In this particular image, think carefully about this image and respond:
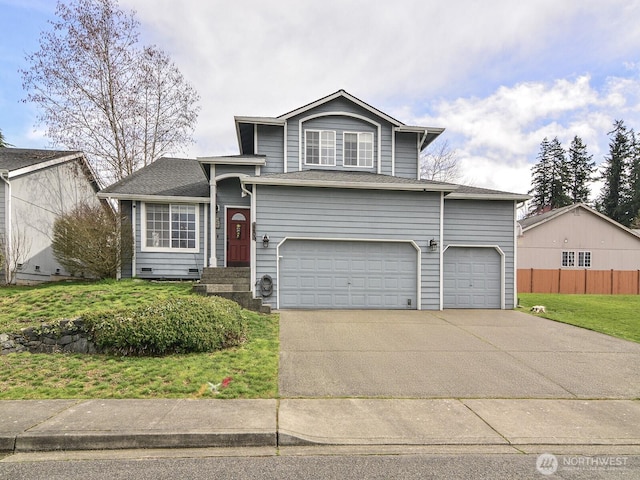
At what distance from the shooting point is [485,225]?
12367 mm

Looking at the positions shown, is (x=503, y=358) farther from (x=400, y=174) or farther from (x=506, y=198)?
(x=400, y=174)

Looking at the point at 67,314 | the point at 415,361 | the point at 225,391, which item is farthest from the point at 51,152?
the point at 415,361

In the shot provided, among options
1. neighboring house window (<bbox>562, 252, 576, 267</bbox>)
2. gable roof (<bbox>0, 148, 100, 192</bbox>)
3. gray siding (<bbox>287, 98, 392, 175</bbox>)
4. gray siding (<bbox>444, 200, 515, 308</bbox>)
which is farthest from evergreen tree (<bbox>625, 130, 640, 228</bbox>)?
gable roof (<bbox>0, 148, 100, 192</bbox>)

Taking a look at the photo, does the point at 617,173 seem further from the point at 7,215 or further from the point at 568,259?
the point at 7,215

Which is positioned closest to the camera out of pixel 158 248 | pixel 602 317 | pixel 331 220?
pixel 331 220

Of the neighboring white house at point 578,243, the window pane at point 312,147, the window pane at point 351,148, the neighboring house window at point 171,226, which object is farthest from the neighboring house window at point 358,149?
the neighboring white house at point 578,243

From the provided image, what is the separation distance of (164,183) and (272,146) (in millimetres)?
4473

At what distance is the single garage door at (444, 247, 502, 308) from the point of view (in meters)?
12.1

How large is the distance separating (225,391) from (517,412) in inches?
152

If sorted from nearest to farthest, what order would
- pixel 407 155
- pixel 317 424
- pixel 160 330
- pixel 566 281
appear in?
pixel 317 424 < pixel 160 330 < pixel 407 155 < pixel 566 281

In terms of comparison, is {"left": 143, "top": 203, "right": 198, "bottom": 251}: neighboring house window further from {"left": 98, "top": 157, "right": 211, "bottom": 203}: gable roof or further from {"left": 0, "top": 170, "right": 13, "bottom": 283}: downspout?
{"left": 0, "top": 170, "right": 13, "bottom": 283}: downspout

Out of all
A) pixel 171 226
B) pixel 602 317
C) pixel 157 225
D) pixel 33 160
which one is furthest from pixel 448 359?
pixel 33 160

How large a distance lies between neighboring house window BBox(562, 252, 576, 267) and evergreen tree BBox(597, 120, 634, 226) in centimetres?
2850

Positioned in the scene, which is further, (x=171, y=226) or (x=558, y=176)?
(x=558, y=176)
